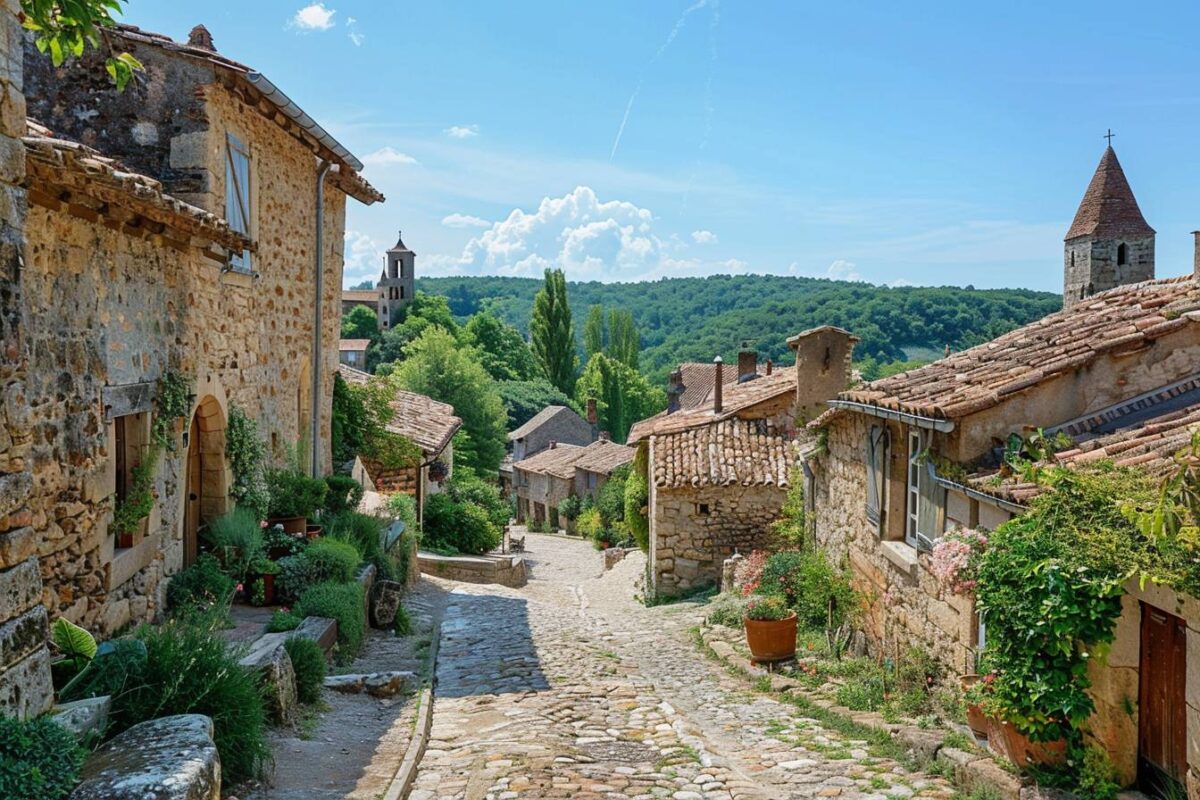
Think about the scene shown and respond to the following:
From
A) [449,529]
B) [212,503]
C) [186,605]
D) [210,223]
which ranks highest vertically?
[210,223]

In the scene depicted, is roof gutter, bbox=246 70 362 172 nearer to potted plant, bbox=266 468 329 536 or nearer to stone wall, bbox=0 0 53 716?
potted plant, bbox=266 468 329 536

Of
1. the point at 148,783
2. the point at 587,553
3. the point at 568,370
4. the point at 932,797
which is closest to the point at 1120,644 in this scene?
the point at 932,797

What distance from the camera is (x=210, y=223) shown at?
805cm

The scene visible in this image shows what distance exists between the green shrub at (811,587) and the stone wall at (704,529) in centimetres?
294

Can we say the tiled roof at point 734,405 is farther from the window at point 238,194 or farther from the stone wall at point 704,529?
the window at point 238,194

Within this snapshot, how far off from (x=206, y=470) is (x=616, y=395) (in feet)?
195

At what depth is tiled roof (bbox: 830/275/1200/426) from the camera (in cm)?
775

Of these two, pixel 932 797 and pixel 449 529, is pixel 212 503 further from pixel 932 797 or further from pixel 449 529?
pixel 449 529

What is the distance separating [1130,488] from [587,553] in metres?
31.4

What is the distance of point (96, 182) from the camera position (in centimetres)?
594

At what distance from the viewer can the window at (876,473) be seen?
10.1 meters

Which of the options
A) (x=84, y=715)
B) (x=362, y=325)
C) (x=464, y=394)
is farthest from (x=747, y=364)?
(x=362, y=325)

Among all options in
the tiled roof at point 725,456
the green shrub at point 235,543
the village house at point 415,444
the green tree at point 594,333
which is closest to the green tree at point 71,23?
the green shrub at point 235,543

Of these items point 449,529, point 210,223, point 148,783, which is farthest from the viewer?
point 449,529
